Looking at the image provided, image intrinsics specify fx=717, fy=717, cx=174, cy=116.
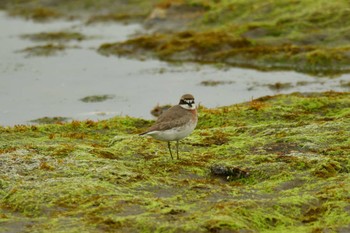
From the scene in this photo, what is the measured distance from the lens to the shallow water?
3309cm

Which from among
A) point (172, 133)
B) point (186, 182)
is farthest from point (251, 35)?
point (186, 182)

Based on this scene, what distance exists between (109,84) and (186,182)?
24.2 metres

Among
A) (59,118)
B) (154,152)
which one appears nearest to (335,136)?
(154,152)

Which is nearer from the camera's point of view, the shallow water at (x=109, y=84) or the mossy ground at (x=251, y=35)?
the shallow water at (x=109, y=84)

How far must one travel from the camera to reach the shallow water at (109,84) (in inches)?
1303

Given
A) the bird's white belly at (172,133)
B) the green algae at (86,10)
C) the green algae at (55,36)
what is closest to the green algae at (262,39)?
the green algae at (55,36)

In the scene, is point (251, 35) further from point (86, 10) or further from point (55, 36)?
point (86, 10)

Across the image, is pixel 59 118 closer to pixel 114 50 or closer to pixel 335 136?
pixel 335 136

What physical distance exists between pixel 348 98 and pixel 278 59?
16.3m

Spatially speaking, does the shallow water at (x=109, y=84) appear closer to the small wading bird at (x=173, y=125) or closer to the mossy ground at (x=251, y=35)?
the mossy ground at (x=251, y=35)

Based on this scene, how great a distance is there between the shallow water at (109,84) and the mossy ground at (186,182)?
1066 cm

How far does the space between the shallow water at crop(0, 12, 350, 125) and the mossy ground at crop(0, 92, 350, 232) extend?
35.0ft

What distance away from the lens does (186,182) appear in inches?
609

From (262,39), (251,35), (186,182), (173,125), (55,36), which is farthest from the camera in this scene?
(55,36)
